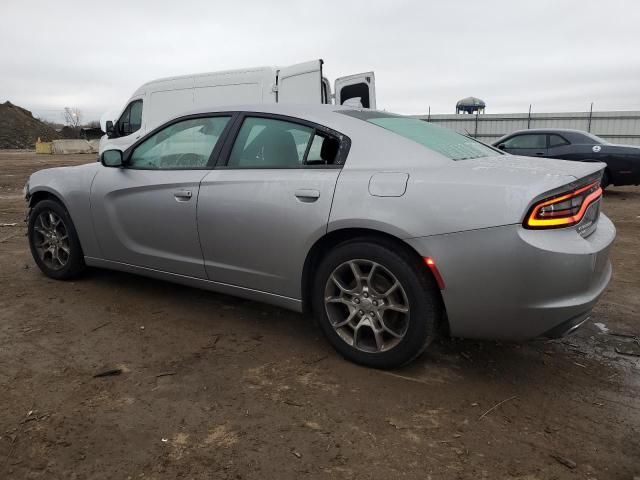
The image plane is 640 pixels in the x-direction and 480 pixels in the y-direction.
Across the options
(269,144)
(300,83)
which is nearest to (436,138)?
(269,144)

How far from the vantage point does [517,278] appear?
2.33m

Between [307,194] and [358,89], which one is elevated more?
[358,89]

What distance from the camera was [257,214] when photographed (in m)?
3.03

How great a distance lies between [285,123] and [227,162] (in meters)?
0.47

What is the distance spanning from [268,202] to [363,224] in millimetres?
656

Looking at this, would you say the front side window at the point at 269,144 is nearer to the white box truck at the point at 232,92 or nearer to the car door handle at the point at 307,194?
the car door handle at the point at 307,194

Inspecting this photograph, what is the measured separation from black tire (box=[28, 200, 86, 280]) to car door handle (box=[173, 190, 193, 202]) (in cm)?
129

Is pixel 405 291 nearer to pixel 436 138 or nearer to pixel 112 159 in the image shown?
pixel 436 138

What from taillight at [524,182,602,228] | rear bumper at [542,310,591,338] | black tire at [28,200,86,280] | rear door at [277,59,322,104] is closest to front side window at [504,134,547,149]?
rear door at [277,59,322,104]

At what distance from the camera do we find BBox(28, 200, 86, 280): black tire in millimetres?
4164

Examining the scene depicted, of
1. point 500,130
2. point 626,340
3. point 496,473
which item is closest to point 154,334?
point 496,473

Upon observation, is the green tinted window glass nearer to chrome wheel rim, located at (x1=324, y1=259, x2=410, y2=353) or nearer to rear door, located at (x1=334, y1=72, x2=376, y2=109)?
chrome wheel rim, located at (x1=324, y1=259, x2=410, y2=353)

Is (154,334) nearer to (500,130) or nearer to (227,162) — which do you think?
(227,162)

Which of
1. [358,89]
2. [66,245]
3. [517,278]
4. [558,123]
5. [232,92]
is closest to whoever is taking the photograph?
[517,278]
